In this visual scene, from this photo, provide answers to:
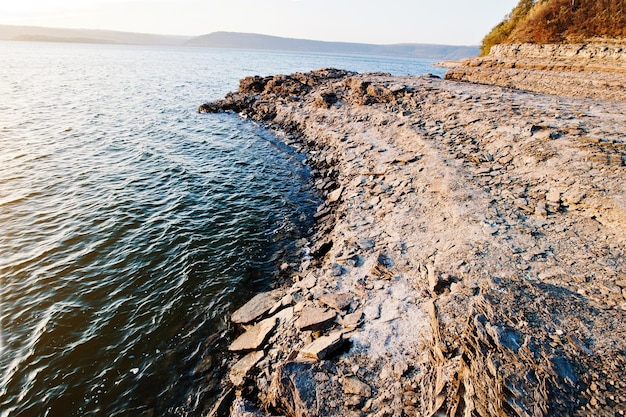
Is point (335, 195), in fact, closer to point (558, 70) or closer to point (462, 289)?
point (462, 289)

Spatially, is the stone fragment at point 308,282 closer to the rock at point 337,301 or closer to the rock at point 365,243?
the rock at point 337,301

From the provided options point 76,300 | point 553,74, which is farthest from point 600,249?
point 553,74

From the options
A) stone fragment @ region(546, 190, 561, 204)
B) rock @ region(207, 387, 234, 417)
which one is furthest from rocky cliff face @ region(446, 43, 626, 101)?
rock @ region(207, 387, 234, 417)

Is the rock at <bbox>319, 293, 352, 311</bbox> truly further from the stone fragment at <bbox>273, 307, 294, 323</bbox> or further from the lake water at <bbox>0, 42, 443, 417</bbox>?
the lake water at <bbox>0, 42, 443, 417</bbox>

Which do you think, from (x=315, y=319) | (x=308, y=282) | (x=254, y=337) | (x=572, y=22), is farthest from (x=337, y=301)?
(x=572, y=22)

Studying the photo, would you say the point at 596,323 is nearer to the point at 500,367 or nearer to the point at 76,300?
the point at 500,367

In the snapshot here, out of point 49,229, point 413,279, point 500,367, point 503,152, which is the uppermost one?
point 503,152

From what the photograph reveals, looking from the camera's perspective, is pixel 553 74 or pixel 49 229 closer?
pixel 49 229

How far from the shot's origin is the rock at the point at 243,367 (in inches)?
290

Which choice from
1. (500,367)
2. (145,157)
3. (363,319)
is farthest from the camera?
(145,157)

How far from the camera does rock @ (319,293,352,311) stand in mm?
8625

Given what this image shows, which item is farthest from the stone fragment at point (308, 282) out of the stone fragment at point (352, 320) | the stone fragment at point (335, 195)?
the stone fragment at point (335, 195)

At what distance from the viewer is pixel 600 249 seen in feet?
29.5

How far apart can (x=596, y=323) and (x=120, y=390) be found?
11.8 m
